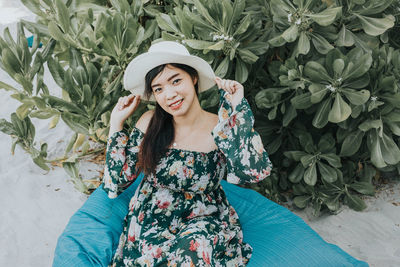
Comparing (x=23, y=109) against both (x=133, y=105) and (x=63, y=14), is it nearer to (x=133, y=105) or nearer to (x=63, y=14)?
(x=63, y=14)

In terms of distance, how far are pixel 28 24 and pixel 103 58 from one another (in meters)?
0.47

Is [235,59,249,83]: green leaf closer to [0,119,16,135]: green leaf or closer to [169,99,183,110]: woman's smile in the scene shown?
[169,99,183,110]: woman's smile

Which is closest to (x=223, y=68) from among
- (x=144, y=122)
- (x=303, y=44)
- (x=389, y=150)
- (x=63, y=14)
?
(x=303, y=44)

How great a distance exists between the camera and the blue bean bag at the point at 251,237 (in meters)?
1.80

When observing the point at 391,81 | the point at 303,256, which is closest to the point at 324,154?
the point at 391,81

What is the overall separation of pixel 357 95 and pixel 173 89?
3.15 ft

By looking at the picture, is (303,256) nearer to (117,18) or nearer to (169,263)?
(169,263)

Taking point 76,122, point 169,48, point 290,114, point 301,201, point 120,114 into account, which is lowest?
point 301,201

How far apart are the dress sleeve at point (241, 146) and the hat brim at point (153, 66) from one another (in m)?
0.24

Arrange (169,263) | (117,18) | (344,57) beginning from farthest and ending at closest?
(117,18) < (344,57) < (169,263)

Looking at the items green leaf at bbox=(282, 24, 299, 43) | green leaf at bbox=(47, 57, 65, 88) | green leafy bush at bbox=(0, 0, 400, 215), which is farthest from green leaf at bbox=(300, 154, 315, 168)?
green leaf at bbox=(47, 57, 65, 88)

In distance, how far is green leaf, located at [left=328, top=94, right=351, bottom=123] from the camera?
1.94m

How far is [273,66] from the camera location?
234 cm

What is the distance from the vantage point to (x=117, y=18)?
2.12m
